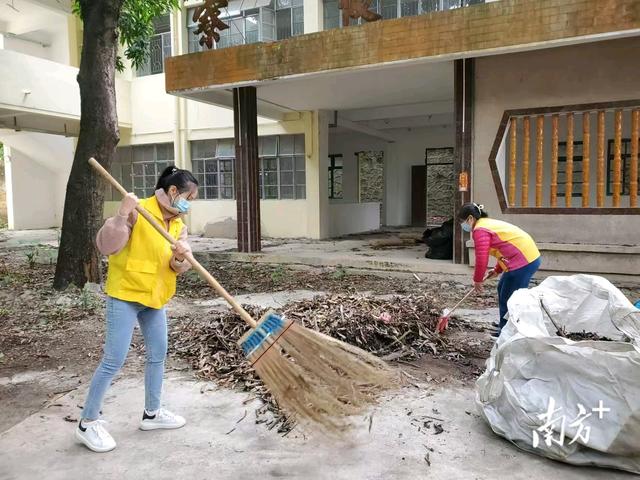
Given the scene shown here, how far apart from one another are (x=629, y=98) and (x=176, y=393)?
6195 mm

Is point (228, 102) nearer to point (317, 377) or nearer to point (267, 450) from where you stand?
point (317, 377)

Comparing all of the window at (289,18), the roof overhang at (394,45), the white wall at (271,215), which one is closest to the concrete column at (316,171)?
the white wall at (271,215)

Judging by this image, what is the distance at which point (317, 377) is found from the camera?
8.29ft

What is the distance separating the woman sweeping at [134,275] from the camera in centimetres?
239

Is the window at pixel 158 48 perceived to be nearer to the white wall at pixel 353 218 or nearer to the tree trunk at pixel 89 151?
the white wall at pixel 353 218

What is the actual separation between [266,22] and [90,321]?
9.04 meters

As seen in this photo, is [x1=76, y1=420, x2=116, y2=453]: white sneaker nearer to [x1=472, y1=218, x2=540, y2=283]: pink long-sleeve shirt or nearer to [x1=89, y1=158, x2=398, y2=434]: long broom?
[x1=89, y1=158, x2=398, y2=434]: long broom

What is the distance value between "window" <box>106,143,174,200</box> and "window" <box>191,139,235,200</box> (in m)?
0.98

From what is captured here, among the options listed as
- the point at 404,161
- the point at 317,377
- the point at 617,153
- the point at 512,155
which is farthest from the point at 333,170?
the point at 317,377

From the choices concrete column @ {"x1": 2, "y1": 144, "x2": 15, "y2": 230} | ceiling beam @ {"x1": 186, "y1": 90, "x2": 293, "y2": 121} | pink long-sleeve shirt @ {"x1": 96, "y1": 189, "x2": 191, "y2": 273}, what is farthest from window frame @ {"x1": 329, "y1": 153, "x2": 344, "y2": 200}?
pink long-sleeve shirt @ {"x1": 96, "y1": 189, "x2": 191, "y2": 273}

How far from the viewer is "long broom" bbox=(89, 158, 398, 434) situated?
246 centimetres

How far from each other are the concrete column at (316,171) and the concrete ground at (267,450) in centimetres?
874

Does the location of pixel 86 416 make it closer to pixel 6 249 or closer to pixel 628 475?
pixel 628 475

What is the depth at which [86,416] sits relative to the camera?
8.19ft
